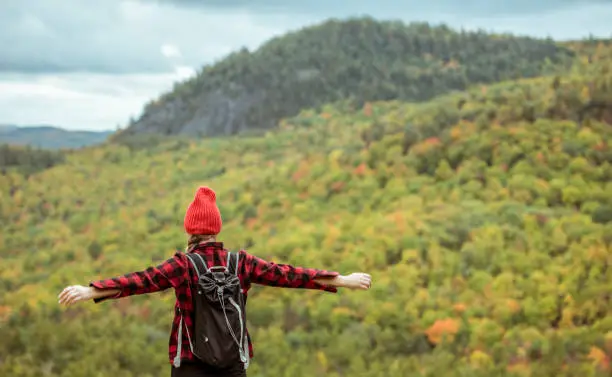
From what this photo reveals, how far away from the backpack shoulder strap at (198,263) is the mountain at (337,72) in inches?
1231

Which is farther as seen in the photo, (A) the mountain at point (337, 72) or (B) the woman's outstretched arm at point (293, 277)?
(A) the mountain at point (337, 72)

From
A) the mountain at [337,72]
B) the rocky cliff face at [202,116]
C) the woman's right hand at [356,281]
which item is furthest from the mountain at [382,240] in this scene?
the woman's right hand at [356,281]

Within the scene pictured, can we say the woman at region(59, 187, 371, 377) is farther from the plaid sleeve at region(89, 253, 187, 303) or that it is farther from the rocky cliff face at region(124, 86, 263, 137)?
the rocky cliff face at region(124, 86, 263, 137)

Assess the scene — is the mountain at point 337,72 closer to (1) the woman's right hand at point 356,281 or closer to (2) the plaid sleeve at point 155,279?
(1) the woman's right hand at point 356,281

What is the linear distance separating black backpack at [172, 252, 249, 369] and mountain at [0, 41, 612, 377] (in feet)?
24.4

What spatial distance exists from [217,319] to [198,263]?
28cm

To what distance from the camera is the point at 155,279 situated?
12.7ft

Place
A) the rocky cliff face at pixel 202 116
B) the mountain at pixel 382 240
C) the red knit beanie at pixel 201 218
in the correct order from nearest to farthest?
the red knit beanie at pixel 201 218 → the mountain at pixel 382 240 → the rocky cliff face at pixel 202 116

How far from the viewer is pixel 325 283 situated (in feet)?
13.7

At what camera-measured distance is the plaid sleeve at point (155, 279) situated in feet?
12.5

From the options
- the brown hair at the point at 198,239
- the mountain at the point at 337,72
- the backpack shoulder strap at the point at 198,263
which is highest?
the mountain at the point at 337,72

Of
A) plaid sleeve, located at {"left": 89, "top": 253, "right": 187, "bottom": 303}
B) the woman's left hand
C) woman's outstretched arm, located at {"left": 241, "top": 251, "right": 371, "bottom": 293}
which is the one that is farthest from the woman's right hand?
the woman's left hand

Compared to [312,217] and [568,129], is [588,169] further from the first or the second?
[312,217]

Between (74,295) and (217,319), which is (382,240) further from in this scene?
(74,295)
